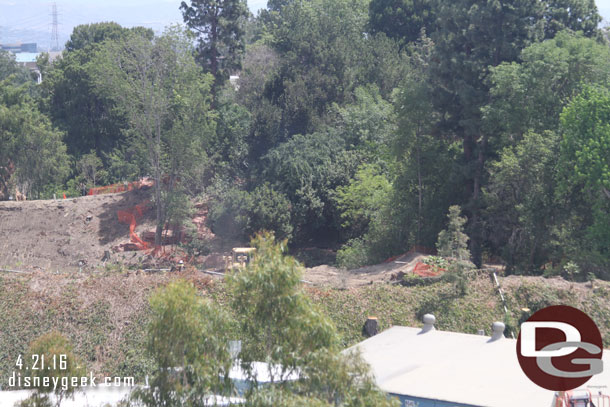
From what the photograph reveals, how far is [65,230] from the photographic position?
3766cm

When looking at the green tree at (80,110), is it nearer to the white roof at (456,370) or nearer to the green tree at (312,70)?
the green tree at (312,70)

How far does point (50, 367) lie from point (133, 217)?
30.8m

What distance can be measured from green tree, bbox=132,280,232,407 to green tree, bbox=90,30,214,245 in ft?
91.7

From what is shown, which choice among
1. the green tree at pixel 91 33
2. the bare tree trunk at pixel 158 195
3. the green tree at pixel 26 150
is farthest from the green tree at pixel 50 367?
the green tree at pixel 91 33

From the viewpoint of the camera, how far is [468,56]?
2864cm

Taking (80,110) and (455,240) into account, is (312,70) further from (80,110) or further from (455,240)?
(455,240)

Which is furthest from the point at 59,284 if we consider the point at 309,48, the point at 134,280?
the point at 309,48

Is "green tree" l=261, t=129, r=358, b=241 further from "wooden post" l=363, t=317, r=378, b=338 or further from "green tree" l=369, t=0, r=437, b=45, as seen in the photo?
"green tree" l=369, t=0, r=437, b=45

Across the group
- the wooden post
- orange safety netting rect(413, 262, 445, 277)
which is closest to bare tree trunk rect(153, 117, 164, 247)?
orange safety netting rect(413, 262, 445, 277)

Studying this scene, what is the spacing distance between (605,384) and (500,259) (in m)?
16.9

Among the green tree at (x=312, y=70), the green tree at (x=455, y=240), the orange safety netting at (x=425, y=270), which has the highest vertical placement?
the green tree at (x=312, y=70)

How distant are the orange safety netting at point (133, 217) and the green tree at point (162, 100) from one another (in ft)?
4.83

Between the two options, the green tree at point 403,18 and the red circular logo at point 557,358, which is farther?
the green tree at point 403,18

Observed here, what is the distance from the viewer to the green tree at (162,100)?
3550 centimetres
